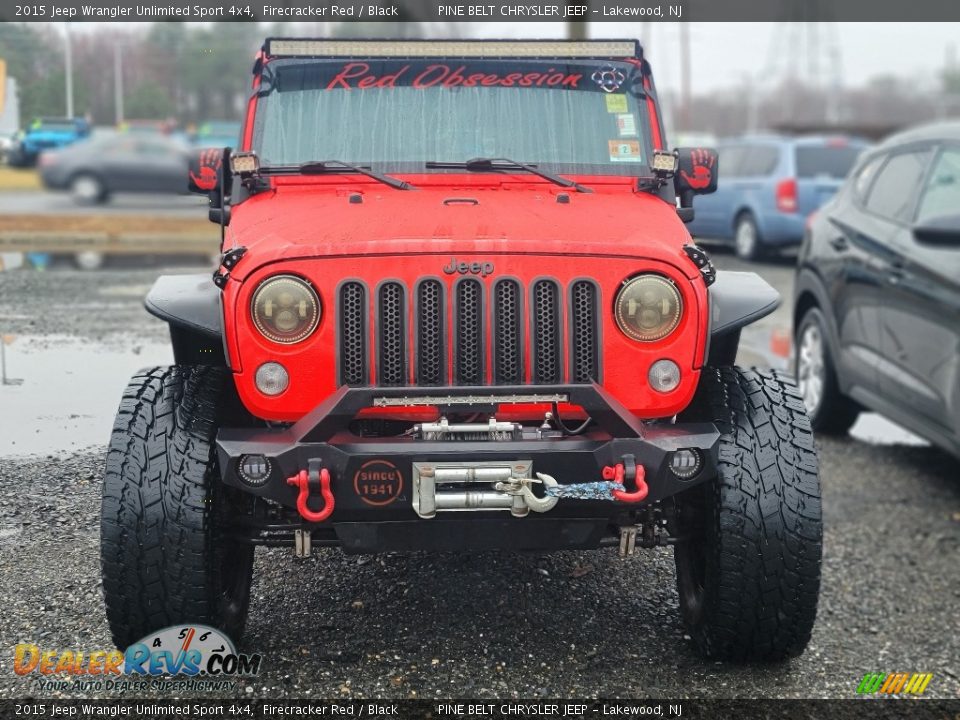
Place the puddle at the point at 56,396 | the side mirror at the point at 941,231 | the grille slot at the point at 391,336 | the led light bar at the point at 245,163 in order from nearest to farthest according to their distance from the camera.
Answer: the grille slot at the point at 391,336 < the puddle at the point at 56,396 < the led light bar at the point at 245,163 < the side mirror at the point at 941,231

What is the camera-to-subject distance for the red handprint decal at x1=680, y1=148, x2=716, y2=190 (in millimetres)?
4789

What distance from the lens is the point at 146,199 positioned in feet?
37.3

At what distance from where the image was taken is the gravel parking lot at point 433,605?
377cm

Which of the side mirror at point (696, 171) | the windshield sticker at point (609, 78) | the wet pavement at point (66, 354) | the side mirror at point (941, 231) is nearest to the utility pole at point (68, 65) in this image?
the wet pavement at point (66, 354)

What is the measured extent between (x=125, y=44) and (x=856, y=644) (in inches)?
186

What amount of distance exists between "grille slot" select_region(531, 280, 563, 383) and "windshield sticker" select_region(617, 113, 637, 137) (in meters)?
1.45

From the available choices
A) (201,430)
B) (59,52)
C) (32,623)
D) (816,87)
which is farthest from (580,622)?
(816,87)

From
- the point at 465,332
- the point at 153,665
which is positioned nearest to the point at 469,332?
the point at 465,332

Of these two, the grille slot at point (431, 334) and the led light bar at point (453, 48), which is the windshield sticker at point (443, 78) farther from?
the grille slot at point (431, 334)

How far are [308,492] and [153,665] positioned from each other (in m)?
0.87

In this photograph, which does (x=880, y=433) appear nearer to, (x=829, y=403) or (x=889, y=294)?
(x=829, y=403)

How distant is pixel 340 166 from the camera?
448cm

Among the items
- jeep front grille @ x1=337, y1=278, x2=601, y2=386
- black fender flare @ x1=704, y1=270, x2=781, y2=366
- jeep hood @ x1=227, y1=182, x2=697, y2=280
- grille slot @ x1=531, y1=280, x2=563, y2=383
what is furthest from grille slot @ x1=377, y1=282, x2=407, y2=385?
black fender flare @ x1=704, y1=270, x2=781, y2=366

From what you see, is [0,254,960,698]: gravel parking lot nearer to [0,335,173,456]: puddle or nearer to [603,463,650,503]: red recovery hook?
[0,335,173,456]: puddle
